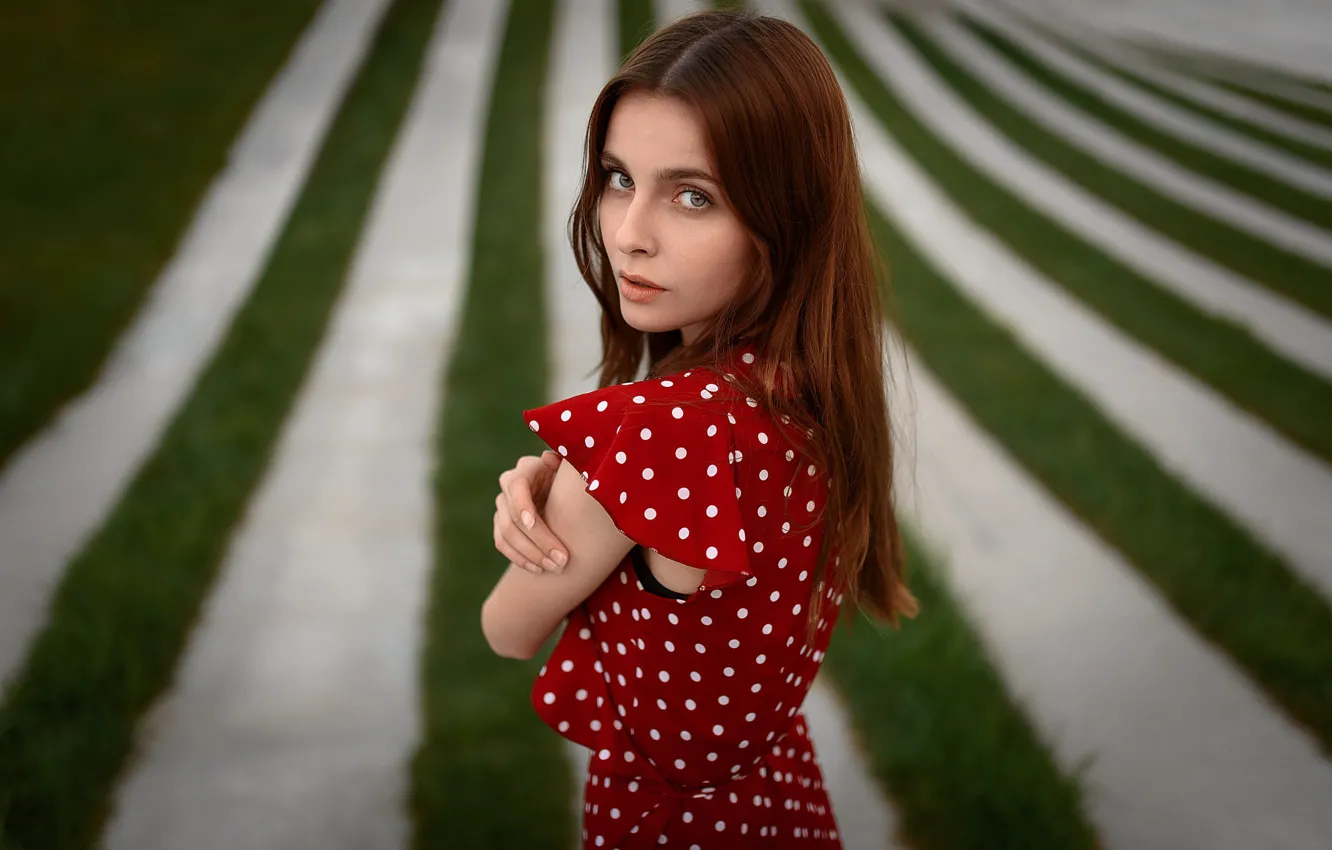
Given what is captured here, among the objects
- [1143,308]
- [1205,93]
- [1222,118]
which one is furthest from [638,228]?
[1143,308]

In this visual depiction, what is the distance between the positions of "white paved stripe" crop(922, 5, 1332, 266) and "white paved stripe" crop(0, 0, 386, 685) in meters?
3.49

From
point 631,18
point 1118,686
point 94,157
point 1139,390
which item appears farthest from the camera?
point 631,18

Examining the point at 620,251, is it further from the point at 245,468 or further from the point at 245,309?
the point at 245,309

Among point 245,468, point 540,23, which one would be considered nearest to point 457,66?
point 540,23

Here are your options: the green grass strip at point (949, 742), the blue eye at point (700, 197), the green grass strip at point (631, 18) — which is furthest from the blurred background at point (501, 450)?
the green grass strip at point (631, 18)

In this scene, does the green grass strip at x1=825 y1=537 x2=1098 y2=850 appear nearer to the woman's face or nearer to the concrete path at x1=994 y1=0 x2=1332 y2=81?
the woman's face

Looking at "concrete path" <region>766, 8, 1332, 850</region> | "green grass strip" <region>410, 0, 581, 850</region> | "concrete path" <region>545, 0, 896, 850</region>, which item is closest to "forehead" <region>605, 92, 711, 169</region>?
"concrete path" <region>545, 0, 896, 850</region>

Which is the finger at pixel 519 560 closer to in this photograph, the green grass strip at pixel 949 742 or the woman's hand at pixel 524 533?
the woman's hand at pixel 524 533

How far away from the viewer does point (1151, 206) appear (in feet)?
15.6

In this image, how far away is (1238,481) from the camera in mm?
3047

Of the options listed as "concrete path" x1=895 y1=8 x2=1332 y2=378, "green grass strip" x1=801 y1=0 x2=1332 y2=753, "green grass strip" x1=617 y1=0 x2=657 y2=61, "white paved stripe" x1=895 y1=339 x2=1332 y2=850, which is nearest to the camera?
"white paved stripe" x1=895 y1=339 x2=1332 y2=850

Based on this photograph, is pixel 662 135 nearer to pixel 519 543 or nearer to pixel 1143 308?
pixel 519 543

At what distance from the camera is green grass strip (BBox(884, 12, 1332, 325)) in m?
3.39

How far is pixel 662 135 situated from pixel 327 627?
1.96 meters
